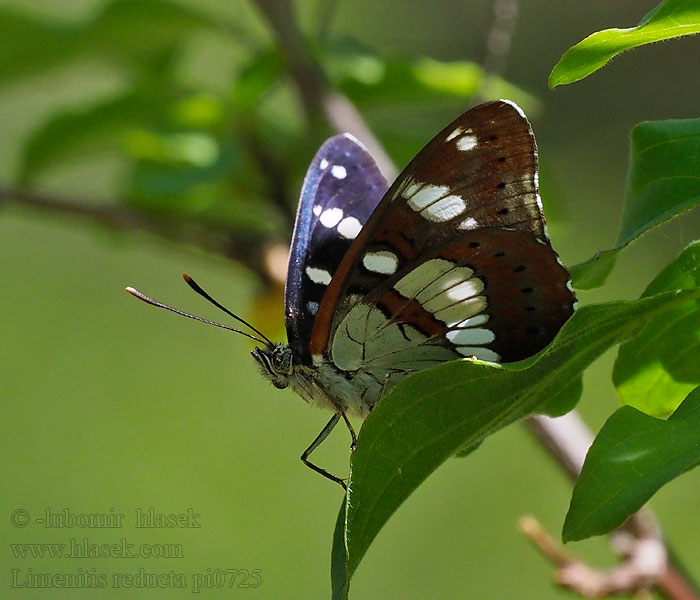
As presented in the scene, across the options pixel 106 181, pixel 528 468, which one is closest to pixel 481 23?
pixel 106 181

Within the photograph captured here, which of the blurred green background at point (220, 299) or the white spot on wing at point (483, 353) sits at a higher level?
the blurred green background at point (220, 299)

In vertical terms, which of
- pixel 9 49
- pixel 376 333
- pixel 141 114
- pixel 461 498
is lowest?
pixel 376 333

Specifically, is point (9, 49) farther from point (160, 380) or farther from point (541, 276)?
point (160, 380)

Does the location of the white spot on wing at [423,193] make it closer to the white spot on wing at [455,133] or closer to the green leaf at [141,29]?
the white spot on wing at [455,133]

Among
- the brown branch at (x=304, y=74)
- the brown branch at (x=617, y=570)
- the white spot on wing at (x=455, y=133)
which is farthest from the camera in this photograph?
the brown branch at (x=304, y=74)

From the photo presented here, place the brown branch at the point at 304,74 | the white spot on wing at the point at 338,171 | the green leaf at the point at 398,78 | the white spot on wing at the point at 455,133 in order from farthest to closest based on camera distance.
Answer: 1. the green leaf at the point at 398,78
2. the brown branch at the point at 304,74
3. the white spot on wing at the point at 338,171
4. the white spot on wing at the point at 455,133

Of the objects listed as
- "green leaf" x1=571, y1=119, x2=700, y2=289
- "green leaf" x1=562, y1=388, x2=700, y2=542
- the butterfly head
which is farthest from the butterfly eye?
"green leaf" x1=562, y1=388, x2=700, y2=542

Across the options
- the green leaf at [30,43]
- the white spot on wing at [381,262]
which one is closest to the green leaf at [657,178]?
the white spot on wing at [381,262]
